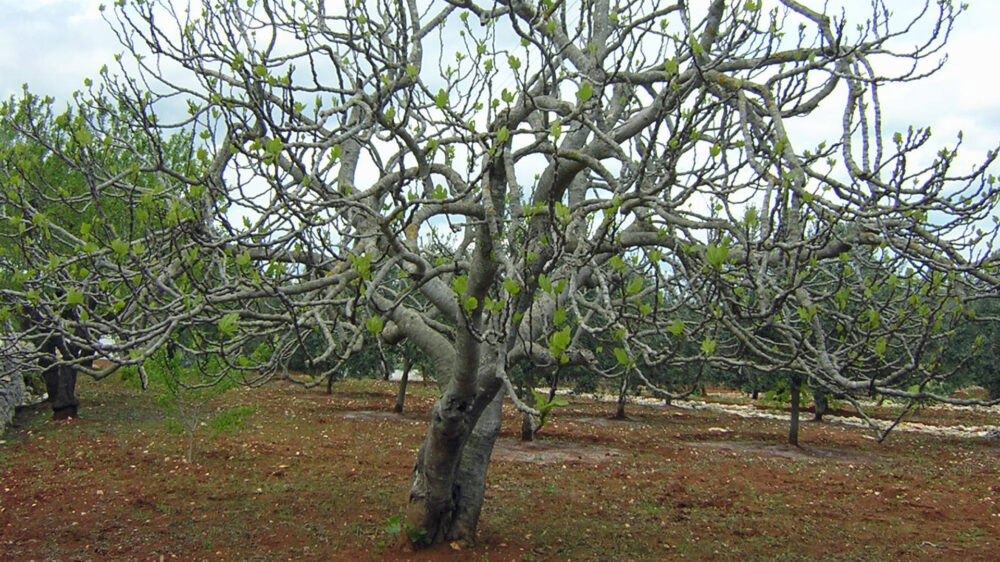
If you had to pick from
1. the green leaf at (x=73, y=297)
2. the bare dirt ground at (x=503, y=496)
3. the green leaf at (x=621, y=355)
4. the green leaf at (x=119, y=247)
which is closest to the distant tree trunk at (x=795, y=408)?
the bare dirt ground at (x=503, y=496)

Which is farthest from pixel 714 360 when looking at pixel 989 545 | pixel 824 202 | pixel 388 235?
pixel 989 545

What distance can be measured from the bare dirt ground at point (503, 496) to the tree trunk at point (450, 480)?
188 millimetres

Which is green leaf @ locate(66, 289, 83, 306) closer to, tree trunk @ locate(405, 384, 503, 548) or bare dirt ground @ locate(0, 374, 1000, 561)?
tree trunk @ locate(405, 384, 503, 548)

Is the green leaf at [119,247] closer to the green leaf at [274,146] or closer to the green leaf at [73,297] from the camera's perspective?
the green leaf at [73,297]

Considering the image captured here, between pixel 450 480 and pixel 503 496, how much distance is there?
3.27 m

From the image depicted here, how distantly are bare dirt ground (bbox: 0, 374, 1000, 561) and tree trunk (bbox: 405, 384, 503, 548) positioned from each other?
7.4 inches

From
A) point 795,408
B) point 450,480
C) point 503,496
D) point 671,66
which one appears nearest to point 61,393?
point 503,496

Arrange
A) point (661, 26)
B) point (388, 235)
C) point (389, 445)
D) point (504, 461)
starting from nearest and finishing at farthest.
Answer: point (388, 235) < point (661, 26) < point (504, 461) < point (389, 445)

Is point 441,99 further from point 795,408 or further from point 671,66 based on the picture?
point 795,408

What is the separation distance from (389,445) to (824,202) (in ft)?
34.6

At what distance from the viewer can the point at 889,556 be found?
6902 millimetres

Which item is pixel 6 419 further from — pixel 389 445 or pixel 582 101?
pixel 582 101

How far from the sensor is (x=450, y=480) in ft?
19.3

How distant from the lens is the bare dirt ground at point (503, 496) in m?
6.71
